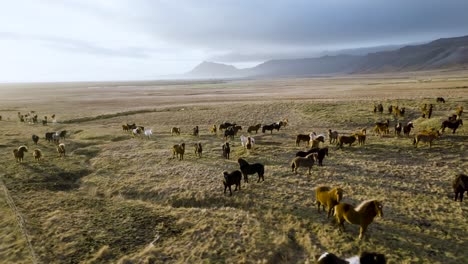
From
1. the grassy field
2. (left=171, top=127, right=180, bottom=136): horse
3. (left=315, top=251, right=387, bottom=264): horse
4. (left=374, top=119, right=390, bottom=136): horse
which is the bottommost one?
the grassy field

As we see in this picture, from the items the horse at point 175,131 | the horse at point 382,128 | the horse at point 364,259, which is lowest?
the horse at point 364,259

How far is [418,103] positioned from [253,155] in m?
25.2

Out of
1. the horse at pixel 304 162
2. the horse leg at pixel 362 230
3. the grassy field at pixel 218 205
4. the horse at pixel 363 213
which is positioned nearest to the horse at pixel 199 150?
the grassy field at pixel 218 205

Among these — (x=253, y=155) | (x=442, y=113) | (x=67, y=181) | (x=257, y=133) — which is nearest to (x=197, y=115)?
(x=257, y=133)

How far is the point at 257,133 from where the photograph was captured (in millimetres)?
29797

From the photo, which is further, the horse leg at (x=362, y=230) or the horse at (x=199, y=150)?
the horse at (x=199, y=150)

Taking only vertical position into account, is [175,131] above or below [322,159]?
above

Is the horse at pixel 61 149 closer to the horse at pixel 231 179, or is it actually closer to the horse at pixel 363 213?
the horse at pixel 231 179

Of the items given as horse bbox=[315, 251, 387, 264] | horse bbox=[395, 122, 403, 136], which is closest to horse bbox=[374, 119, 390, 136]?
horse bbox=[395, 122, 403, 136]

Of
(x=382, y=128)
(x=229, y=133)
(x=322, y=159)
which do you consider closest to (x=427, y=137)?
(x=382, y=128)

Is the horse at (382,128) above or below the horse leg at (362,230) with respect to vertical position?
above

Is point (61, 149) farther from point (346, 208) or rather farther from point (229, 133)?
point (346, 208)

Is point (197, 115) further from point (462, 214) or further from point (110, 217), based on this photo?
point (462, 214)

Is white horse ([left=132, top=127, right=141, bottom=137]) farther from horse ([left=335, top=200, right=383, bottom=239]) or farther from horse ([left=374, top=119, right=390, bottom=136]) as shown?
horse ([left=335, top=200, right=383, bottom=239])
